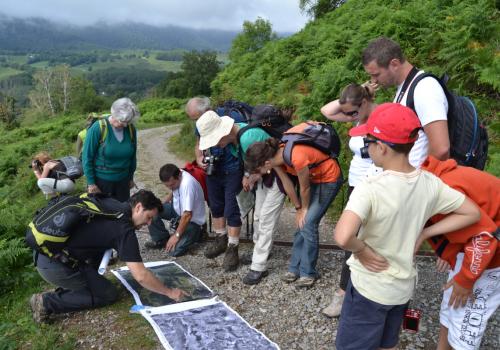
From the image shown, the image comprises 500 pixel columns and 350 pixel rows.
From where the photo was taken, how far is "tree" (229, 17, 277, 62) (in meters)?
34.1

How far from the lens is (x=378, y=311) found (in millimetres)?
2205

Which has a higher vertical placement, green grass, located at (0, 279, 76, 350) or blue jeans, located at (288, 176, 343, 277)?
blue jeans, located at (288, 176, 343, 277)

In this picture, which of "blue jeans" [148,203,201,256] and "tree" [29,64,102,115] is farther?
"tree" [29,64,102,115]

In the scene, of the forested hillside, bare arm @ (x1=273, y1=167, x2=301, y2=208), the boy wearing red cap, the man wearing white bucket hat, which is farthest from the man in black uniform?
the forested hillside

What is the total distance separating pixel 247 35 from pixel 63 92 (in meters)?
34.2

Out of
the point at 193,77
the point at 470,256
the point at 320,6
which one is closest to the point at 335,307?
the point at 470,256

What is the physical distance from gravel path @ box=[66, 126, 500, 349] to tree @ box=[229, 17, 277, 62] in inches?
1224

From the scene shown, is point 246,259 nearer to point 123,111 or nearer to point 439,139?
point 123,111

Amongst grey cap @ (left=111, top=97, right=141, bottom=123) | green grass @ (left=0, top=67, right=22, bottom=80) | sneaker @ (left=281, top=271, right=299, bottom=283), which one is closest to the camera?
sneaker @ (left=281, top=271, right=299, bottom=283)

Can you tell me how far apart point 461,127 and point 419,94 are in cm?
42

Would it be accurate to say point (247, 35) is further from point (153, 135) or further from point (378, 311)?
point (378, 311)

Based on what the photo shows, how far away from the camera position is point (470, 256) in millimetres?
2221

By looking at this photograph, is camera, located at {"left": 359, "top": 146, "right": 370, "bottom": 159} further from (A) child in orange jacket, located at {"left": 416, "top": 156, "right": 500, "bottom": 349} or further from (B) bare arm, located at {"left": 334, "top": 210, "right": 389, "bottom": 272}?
(B) bare arm, located at {"left": 334, "top": 210, "right": 389, "bottom": 272}

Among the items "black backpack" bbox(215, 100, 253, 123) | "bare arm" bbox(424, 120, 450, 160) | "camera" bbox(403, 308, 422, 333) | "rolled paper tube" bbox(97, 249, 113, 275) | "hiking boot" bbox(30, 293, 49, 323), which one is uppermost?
"bare arm" bbox(424, 120, 450, 160)
